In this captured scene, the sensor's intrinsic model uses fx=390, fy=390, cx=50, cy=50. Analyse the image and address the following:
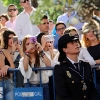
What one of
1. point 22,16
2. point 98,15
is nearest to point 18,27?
point 22,16

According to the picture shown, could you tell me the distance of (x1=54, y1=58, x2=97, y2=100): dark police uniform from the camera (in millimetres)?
5055

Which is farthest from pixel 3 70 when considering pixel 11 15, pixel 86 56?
pixel 11 15

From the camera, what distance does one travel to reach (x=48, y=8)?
13.3ft

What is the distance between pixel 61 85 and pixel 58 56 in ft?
1.84

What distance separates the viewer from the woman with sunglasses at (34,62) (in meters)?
5.86

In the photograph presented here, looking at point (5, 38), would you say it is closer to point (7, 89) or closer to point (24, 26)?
point (24, 26)

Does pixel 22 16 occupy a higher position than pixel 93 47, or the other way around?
pixel 22 16

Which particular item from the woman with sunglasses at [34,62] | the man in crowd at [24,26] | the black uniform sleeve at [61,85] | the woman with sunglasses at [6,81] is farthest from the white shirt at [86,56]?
the man in crowd at [24,26]

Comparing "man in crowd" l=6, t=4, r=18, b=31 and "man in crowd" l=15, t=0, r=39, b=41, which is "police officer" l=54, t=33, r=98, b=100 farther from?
"man in crowd" l=6, t=4, r=18, b=31

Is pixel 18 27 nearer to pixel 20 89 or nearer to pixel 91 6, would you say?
pixel 20 89

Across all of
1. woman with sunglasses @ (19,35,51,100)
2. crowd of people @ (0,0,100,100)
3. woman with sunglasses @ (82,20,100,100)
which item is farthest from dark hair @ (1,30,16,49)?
woman with sunglasses @ (82,20,100,100)

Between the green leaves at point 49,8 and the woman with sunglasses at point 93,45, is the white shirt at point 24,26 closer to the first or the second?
the woman with sunglasses at point 93,45

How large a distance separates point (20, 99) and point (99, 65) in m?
1.30

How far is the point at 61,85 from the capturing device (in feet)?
16.6
